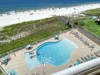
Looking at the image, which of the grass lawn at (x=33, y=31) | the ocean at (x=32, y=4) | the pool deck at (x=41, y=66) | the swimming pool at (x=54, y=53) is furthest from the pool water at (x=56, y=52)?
the ocean at (x=32, y=4)

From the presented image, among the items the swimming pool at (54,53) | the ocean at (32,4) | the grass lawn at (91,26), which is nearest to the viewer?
the swimming pool at (54,53)

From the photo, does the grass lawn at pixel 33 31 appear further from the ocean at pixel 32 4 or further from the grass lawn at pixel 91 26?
the ocean at pixel 32 4

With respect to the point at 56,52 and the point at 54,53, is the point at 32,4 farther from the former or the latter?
the point at 54,53

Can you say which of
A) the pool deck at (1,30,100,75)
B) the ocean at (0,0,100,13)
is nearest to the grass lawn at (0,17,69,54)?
the pool deck at (1,30,100,75)

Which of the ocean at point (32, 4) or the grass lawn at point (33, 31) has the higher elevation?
the ocean at point (32, 4)

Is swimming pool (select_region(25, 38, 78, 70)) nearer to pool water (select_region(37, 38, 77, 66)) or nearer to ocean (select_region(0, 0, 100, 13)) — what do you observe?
pool water (select_region(37, 38, 77, 66))

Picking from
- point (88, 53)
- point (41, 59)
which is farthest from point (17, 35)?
point (88, 53)

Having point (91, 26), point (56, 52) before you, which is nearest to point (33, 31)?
point (56, 52)
